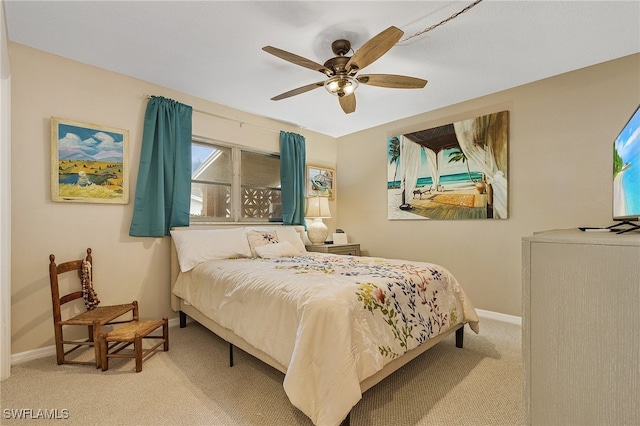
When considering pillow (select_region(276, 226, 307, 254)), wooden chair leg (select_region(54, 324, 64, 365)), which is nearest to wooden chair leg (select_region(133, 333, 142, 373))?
wooden chair leg (select_region(54, 324, 64, 365))

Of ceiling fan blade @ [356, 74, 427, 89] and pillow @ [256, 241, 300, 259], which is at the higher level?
Result: ceiling fan blade @ [356, 74, 427, 89]

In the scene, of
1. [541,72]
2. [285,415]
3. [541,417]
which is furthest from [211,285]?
[541,72]

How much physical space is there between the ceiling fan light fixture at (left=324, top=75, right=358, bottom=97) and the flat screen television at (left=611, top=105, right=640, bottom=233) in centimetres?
161

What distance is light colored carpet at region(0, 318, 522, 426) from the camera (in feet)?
5.38

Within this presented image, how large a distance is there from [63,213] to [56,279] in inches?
24.4

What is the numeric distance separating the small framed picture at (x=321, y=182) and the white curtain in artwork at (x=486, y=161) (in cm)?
204

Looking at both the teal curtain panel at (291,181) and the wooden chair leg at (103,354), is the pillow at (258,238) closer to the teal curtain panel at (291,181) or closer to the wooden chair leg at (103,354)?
the teal curtain panel at (291,181)

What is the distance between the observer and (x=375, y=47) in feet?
6.15

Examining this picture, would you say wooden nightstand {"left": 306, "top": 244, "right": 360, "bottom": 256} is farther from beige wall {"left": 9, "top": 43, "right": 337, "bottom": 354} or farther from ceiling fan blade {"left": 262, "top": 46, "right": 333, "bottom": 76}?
ceiling fan blade {"left": 262, "top": 46, "right": 333, "bottom": 76}

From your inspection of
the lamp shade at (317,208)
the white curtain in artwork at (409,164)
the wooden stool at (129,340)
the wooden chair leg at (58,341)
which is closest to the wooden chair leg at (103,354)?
the wooden stool at (129,340)

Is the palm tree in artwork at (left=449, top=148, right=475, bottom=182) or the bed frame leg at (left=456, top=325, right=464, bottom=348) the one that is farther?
the palm tree in artwork at (left=449, top=148, right=475, bottom=182)

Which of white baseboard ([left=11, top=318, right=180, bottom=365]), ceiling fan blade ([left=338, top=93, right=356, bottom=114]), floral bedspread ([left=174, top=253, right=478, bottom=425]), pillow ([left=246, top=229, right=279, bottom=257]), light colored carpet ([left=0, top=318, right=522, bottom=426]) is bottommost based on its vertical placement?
light colored carpet ([left=0, top=318, right=522, bottom=426])

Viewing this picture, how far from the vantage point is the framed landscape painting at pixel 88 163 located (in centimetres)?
249

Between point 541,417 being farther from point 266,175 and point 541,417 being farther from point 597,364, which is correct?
point 266,175
